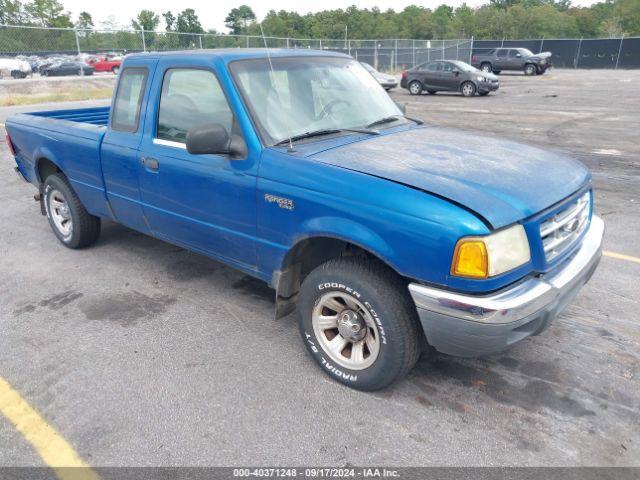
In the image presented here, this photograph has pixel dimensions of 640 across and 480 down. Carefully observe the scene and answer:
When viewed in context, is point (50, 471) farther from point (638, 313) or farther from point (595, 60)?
point (595, 60)

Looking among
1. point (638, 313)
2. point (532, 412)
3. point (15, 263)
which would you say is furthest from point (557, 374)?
point (15, 263)

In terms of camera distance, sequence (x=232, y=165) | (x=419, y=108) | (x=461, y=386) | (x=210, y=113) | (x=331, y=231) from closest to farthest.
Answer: (x=331, y=231) → (x=461, y=386) → (x=232, y=165) → (x=210, y=113) → (x=419, y=108)

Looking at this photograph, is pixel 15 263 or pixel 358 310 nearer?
pixel 358 310

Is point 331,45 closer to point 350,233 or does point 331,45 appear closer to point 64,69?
point 64,69

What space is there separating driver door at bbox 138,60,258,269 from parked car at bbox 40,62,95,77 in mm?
26882

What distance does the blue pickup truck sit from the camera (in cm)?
253

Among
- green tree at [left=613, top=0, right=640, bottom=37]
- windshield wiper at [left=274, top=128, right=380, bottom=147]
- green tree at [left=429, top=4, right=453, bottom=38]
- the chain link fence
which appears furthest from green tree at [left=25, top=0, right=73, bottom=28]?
green tree at [left=613, top=0, right=640, bottom=37]

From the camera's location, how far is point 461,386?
10.1ft

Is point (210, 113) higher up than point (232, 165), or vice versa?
point (210, 113)

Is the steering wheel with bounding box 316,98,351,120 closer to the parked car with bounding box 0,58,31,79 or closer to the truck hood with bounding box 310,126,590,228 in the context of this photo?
the truck hood with bounding box 310,126,590,228

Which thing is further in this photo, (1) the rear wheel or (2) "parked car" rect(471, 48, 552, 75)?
(2) "parked car" rect(471, 48, 552, 75)

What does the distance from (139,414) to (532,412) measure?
7.20ft

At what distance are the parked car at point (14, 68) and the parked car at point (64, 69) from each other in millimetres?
755

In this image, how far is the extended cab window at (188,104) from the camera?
345cm
